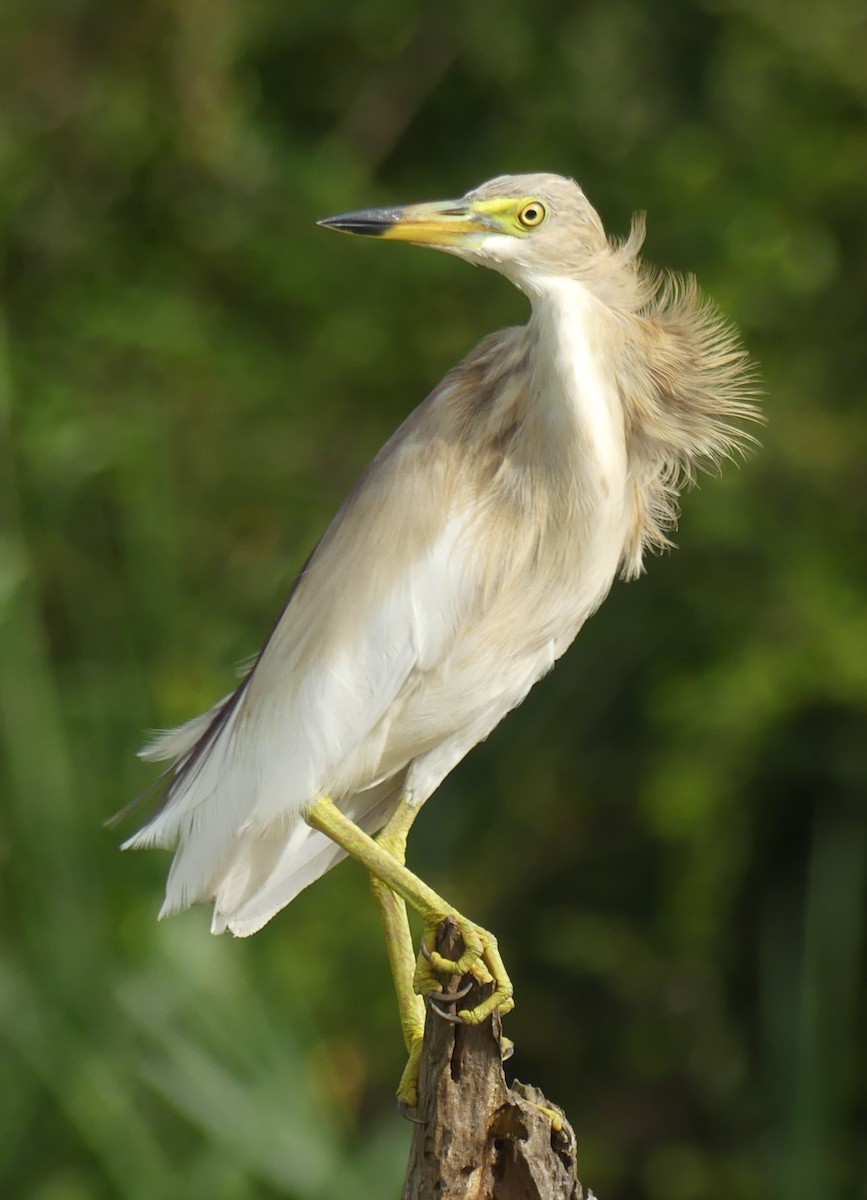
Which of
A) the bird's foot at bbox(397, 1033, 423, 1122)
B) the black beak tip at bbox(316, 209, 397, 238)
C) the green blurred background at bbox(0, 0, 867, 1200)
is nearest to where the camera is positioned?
the black beak tip at bbox(316, 209, 397, 238)

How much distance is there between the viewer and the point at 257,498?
14.3 feet

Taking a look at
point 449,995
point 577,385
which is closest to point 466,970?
point 449,995

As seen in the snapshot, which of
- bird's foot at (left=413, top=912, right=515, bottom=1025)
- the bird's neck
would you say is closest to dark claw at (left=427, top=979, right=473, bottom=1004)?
bird's foot at (left=413, top=912, right=515, bottom=1025)

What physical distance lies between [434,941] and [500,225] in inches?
32.2

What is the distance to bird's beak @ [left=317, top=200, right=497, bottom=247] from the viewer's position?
200cm

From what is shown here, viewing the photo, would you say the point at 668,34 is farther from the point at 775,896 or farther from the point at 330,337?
the point at 775,896

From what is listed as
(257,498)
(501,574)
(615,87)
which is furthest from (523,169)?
(501,574)

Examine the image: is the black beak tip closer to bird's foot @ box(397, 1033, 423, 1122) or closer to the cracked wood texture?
the cracked wood texture

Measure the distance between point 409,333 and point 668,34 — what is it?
3.11 ft

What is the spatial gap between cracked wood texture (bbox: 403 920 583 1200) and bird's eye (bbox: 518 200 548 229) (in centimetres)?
86

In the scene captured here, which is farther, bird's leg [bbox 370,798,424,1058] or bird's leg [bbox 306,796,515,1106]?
bird's leg [bbox 370,798,424,1058]

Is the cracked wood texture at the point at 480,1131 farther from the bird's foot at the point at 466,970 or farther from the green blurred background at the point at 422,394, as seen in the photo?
the green blurred background at the point at 422,394

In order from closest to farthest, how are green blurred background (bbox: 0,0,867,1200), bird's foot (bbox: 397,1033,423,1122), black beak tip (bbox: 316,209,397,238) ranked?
black beak tip (bbox: 316,209,397,238) < bird's foot (bbox: 397,1033,423,1122) < green blurred background (bbox: 0,0,867,1200)

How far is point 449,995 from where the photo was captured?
2090mm
